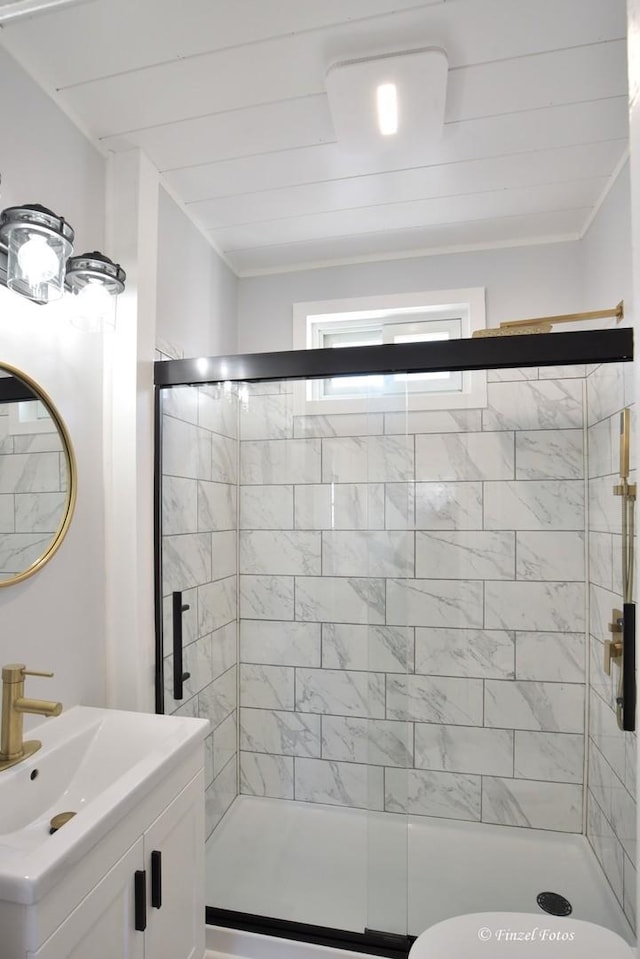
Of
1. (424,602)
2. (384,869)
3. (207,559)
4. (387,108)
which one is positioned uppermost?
(387,108)

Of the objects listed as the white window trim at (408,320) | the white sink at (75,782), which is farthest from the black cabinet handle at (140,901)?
the white window trim at (408,320)

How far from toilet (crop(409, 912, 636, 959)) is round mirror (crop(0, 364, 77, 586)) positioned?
124 cm

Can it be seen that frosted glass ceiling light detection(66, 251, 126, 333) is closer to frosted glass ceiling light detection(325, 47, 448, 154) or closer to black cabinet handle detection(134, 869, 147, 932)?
frosted glass ceiling light detection(325, 47, 448, 154)

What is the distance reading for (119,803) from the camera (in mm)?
1086

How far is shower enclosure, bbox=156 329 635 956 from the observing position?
1911mm

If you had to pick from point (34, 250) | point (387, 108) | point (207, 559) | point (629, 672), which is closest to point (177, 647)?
point (207, 559)

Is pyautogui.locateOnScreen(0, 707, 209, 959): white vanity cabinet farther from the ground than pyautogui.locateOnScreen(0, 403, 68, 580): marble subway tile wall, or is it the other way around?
pyautogui.locateOnScreen(0, 403, 68, 580): marble subway tile wall

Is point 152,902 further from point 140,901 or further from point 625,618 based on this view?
point 625,618

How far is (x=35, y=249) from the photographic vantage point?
133 centimetres

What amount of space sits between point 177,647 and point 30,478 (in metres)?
0.82

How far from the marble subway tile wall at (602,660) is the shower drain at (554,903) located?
16 centimetres

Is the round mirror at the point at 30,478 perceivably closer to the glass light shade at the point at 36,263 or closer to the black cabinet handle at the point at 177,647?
the glass light shade at the point at 36,263

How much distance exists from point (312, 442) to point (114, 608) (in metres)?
0.95

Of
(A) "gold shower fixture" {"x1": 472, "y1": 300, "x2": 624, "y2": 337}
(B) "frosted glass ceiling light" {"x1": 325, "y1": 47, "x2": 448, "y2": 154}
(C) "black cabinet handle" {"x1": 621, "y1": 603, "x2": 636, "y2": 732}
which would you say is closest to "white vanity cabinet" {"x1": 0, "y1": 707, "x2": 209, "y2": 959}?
(C) "black cabinet handle" {"x1": 621, "y1": 603, "x2": 636, "y2": 732}
